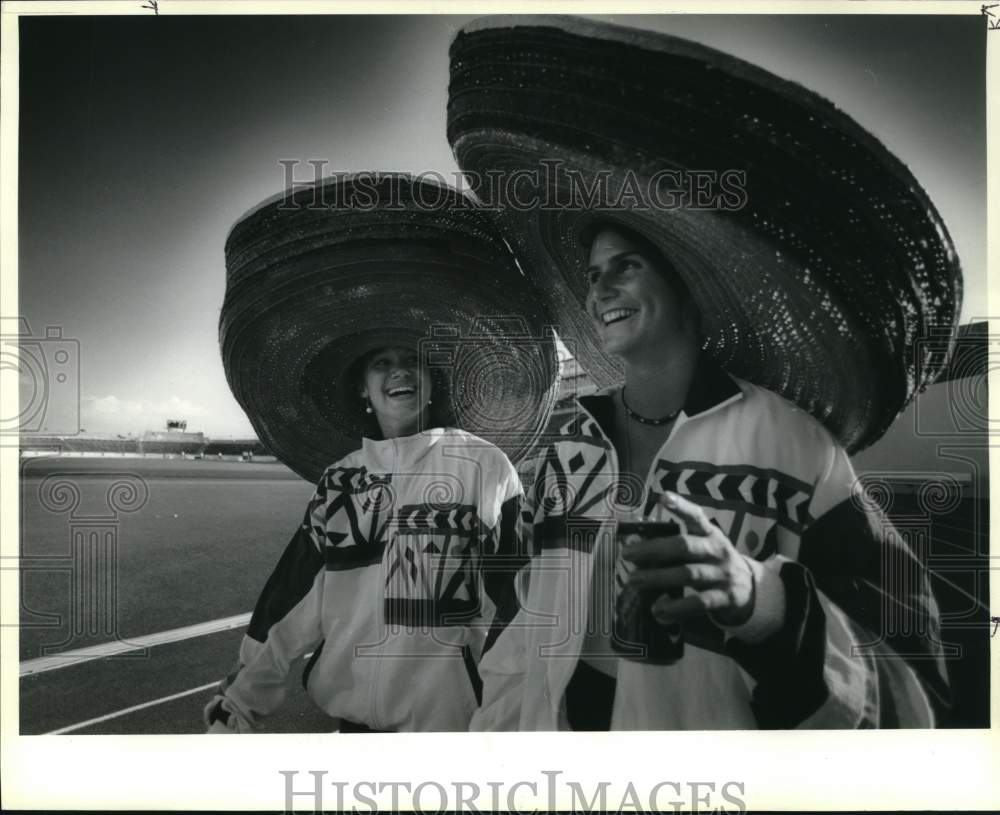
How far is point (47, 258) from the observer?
2537mm

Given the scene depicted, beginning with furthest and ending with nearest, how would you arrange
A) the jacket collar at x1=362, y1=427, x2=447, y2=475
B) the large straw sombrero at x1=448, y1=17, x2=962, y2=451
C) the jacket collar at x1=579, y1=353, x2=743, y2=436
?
the jacket collar at x1=362, y1=427, x2=447, y2=475 → the jacket collar at x1=579, y1=353, x2=743, y2=436 → the large straw sombrero at x1=448, y1=17, x2=962, y2=451

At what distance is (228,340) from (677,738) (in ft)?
6.59

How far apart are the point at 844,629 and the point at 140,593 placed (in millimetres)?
2315

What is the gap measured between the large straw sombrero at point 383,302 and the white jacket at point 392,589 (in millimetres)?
152

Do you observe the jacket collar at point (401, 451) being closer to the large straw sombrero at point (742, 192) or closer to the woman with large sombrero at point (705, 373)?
the woman with large sombrero at point (705, 373)

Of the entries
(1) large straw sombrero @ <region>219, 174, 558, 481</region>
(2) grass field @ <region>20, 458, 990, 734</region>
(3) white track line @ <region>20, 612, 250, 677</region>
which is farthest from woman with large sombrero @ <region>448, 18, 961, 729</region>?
(3) white track line @ <region>20, 612, 250, 677</region>

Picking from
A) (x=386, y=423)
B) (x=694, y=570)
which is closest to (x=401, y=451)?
(x=386, y=423)

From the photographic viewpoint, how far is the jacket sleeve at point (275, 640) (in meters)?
2.49

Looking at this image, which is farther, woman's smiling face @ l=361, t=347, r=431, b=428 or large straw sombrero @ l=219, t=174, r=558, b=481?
woman's smiling face @ l=361, t=347, r=431, b=428

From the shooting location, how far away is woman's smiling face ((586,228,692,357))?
228 centimetres

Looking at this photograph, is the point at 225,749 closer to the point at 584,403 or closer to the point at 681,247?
the point at 584,403

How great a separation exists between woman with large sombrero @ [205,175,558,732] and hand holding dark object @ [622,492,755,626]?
436 millimetres

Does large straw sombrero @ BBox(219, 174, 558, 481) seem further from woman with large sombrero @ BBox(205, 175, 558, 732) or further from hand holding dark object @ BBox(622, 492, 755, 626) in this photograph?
hand holding dark object @ BBox(622, 492, 755, 626)

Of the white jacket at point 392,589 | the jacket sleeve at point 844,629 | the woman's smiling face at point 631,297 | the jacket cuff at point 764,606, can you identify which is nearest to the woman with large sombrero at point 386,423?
the white jacket at point 392,589
